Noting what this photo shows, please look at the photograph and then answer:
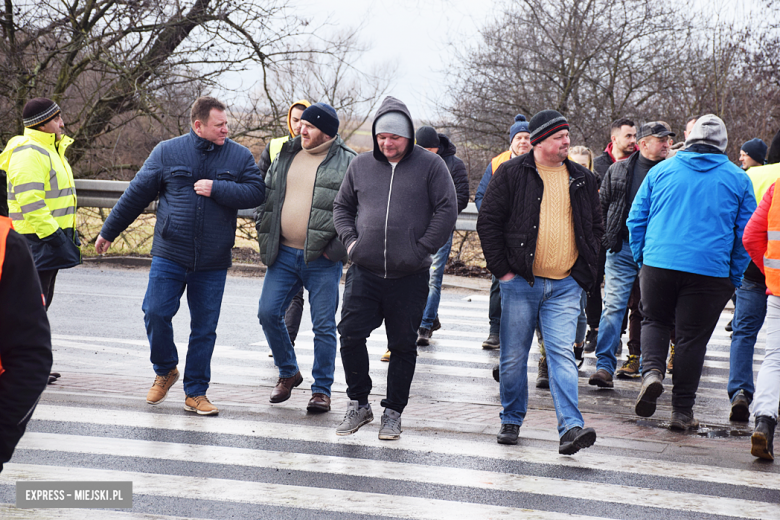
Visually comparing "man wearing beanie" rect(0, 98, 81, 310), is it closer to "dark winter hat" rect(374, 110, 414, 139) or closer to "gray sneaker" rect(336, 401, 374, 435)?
"gray sneaker" rect(336, 401, 374, 435)

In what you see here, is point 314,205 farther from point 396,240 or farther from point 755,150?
point 755,150

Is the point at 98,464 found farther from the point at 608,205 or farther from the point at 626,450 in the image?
the point at 608,205

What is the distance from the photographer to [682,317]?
5699mm

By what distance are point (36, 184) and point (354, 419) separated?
3.00 m

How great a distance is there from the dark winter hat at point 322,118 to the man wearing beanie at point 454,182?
227cm

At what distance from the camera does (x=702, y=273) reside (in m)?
5.57

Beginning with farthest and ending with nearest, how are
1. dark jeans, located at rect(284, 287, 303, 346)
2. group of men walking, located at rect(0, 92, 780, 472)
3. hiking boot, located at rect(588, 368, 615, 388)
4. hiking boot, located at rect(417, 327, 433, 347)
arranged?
1. hiking boot, located at rect(417, 327, 433, 347)
2. dark jeans, located at rect(284, 287, 303, 346)
3. hiking boot, located at rect(588, 368, 615, 388)
4. group of men walking, located at rect(0, 92, 780, 472)

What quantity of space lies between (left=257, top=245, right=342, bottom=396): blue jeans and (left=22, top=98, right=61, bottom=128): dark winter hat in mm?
2118

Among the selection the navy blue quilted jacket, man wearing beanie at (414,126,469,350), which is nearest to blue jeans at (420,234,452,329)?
man wearing beanie at (414,126,469,350)

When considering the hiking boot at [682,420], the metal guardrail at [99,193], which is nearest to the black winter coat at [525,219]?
the hiking boot at [682,420]

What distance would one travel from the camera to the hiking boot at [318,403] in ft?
19.7

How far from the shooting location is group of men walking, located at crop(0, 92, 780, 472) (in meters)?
5.29

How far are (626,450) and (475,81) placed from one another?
14.1m

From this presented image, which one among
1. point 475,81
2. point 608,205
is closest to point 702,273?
point 608,205
